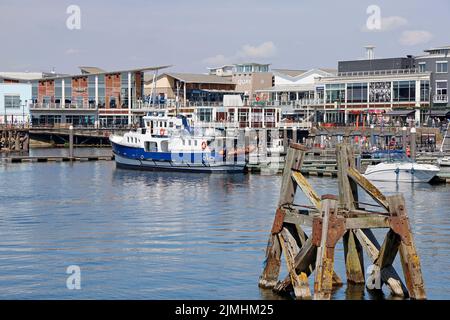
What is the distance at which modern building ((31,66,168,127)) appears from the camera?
419 feet

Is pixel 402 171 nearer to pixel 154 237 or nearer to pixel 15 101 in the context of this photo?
pixel 154 237

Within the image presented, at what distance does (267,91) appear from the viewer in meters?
125

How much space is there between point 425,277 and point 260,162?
159 ft

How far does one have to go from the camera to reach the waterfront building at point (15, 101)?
122188 mm

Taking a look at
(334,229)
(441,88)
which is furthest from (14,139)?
(334,229)

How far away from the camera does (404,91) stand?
99.9m

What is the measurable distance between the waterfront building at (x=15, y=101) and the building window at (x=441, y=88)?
55.7 m

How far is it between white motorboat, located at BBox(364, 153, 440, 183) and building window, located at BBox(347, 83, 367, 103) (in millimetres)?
41054

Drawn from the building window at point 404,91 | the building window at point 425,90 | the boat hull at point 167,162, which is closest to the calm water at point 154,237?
the boat hull at point 167,162

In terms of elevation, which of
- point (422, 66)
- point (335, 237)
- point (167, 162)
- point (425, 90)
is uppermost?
point (422, 66)

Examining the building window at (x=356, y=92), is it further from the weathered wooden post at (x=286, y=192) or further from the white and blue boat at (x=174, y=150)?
the weathered wooden post at (x=286, y=192)

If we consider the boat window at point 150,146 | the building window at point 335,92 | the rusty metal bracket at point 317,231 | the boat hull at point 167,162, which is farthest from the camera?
the building window at point 335,92

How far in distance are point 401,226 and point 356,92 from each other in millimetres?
84206

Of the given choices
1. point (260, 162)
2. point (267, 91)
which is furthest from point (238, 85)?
point (260, 162)
